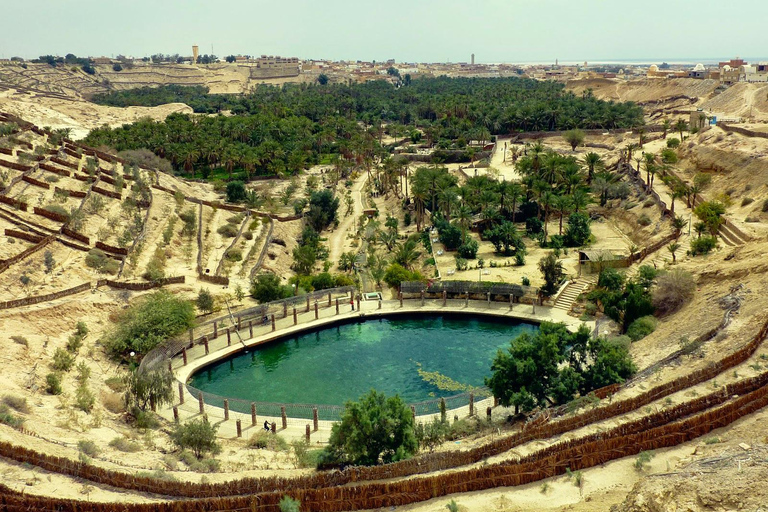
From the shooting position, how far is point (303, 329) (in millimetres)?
42656

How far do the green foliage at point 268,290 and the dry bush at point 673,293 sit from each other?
85.4ft

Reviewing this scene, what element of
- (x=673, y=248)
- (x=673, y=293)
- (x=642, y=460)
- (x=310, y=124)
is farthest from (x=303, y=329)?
(x=310, y=124)

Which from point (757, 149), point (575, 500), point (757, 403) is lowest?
point (575, 500)

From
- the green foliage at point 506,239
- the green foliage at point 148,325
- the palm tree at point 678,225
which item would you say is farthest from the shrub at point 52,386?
the palm tree at point 678,225

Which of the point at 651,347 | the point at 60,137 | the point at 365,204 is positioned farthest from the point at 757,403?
the point at 60,137

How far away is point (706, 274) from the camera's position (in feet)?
126

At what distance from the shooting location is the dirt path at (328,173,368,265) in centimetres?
6110

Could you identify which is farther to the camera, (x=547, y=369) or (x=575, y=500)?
(x=547, y=369)

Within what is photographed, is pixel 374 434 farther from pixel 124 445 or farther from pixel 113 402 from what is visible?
pixel 113 402

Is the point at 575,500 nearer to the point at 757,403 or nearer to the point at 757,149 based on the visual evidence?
the point at 757,403

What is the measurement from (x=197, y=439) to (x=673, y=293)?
29.2 metres

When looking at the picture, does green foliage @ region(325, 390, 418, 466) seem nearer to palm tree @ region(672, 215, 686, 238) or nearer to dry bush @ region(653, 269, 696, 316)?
dry bush @ region(653, 269, 696, 316)

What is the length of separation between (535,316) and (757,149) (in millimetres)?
38264

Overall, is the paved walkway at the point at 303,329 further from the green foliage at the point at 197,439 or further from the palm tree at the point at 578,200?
the palm tree at the point at 578,200
